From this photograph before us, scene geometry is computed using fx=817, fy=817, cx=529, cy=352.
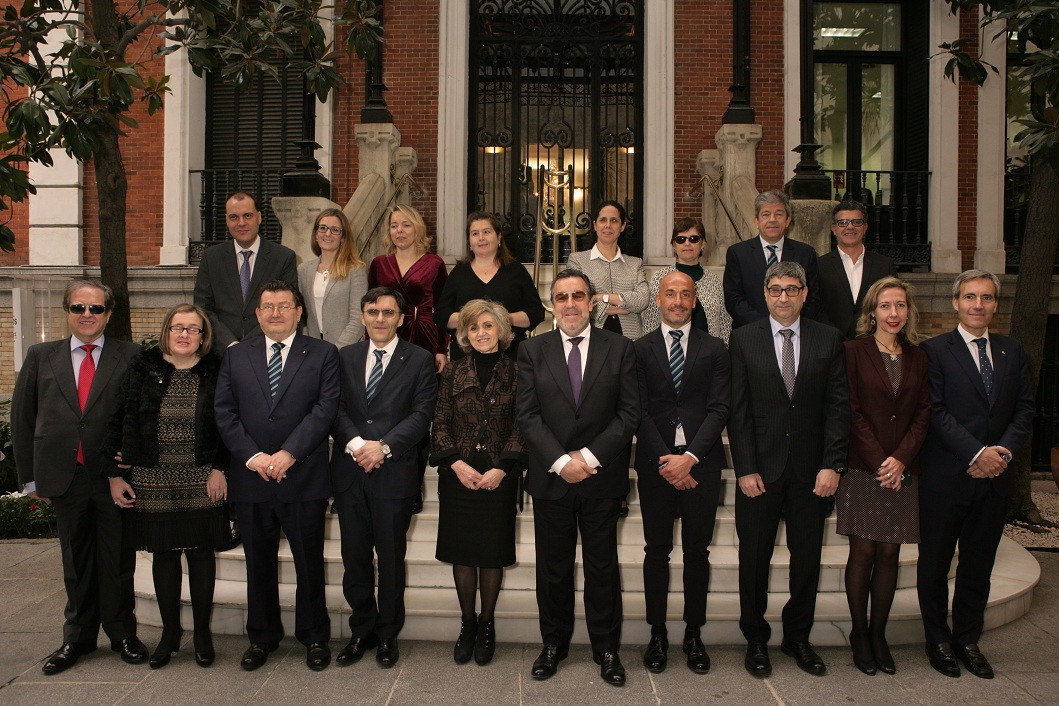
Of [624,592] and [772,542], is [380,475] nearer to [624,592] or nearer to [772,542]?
[624,592]

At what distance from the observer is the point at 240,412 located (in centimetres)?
430

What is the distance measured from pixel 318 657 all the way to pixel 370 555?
577 mm

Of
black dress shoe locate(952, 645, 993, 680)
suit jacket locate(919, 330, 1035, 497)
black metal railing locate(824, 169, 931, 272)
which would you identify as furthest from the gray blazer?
black metal railing locate(824, 169, 931, 272)

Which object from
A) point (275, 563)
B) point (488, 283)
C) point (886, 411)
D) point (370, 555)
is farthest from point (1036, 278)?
point (275, 563)

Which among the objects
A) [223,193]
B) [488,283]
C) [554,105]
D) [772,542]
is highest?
[554,105]

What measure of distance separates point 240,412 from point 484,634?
69.5 inches

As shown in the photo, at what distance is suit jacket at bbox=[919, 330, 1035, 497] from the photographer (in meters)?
4.31

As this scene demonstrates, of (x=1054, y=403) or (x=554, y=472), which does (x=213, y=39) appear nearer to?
(x=554, y=472)

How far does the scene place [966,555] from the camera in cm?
445

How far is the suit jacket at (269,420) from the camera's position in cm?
424

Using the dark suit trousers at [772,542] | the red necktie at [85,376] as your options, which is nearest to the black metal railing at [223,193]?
the red necktie at [85,376]

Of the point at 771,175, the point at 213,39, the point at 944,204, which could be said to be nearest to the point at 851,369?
the point at 213,39

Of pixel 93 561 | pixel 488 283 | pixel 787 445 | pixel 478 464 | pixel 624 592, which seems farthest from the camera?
pixel 488 283

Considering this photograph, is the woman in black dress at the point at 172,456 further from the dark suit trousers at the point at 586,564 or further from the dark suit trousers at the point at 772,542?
the dark suit trousers at the point at 772,542
